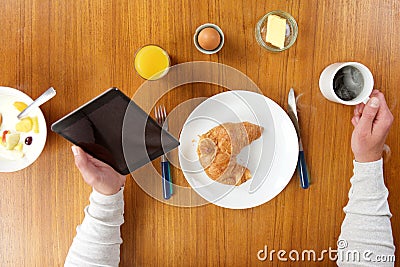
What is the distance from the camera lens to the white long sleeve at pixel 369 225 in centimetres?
104

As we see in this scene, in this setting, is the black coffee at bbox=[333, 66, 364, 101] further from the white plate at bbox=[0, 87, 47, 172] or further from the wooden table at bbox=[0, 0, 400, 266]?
the white plate at bbox=[0, 87, 47, 172]

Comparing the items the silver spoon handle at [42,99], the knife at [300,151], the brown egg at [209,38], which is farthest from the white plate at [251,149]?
the silver spoon handle at [42,99]

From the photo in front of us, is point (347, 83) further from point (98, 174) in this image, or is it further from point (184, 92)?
point (98, 174)

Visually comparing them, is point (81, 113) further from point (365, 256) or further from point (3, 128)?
point (365, 256)

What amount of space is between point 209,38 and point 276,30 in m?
0.17

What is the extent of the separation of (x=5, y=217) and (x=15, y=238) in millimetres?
59

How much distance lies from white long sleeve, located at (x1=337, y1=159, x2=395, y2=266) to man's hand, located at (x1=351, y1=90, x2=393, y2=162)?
0.09 ft

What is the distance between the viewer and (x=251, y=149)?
1.08 meters

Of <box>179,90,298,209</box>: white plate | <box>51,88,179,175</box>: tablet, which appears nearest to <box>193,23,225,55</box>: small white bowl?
<box>179,90,298,209</box>: white plate

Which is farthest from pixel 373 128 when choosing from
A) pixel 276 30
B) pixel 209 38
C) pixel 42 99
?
pixel 42 99

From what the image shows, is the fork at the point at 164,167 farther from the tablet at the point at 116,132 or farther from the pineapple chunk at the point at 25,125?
the pineapple chunk at the point at 25,125

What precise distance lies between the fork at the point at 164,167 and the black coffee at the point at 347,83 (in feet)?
1.37

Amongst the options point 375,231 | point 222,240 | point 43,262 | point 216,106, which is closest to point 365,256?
point 375,231

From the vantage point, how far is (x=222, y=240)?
3.57 ft
